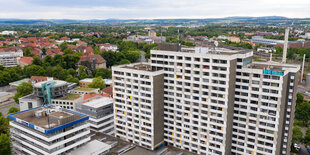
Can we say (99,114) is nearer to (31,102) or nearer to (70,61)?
(31,102)

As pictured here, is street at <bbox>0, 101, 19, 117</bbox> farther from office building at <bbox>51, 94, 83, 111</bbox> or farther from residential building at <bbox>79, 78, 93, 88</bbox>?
residential building at <bbox>79, 78, 93, 88</bbox>

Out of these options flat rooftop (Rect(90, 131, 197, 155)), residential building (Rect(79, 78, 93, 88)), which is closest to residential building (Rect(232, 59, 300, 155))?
flat rooftop (Rect(90, 131, 197, 155))

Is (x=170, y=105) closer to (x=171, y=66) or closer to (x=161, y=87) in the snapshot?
(x=161, y=87)

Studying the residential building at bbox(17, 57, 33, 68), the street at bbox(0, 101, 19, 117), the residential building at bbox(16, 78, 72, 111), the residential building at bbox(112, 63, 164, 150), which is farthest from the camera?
the residential building at bbox(17, 57, 33, 68)

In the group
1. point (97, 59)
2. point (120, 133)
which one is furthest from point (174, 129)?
point (97, 59)

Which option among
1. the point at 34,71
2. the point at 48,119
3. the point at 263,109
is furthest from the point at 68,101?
the point at 34,71

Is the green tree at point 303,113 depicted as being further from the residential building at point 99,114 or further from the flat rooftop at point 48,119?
the flat rooftop at point 48,119
